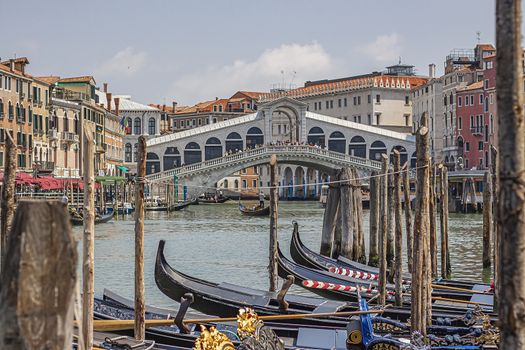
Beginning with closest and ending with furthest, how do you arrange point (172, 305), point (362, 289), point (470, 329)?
point (470, 329) < point (362, 289) < point (172, 305)

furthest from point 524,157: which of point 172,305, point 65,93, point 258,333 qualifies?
point 65,93

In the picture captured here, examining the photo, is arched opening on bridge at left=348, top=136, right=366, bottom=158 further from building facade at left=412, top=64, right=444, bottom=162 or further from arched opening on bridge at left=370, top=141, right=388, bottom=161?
building facade at left=412, top=64, right=444, bottom=162

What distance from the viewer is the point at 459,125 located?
32125mm

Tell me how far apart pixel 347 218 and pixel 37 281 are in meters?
9.64

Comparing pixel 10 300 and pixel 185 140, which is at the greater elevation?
pixel 185 140

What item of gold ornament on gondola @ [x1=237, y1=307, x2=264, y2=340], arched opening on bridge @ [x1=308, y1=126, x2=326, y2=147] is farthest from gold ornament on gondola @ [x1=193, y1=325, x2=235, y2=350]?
arched opening on bridge @ [x1=308, y1=126, x2=326, y2=147]

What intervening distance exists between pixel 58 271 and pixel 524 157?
3.69 feet

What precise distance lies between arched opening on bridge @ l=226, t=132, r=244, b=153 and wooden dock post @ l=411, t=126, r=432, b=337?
93.8 feet

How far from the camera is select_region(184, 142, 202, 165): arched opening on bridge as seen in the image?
3381 centimetres

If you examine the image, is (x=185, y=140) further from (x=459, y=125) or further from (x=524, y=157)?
(x=524, y=157)

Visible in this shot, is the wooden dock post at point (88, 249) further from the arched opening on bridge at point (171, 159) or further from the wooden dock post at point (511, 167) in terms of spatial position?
the arched opening on bridge at point (171, 159)

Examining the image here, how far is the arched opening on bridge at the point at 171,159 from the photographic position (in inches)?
1318

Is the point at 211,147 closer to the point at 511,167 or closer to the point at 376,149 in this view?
the point at 376,149

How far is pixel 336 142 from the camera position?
113 feet
